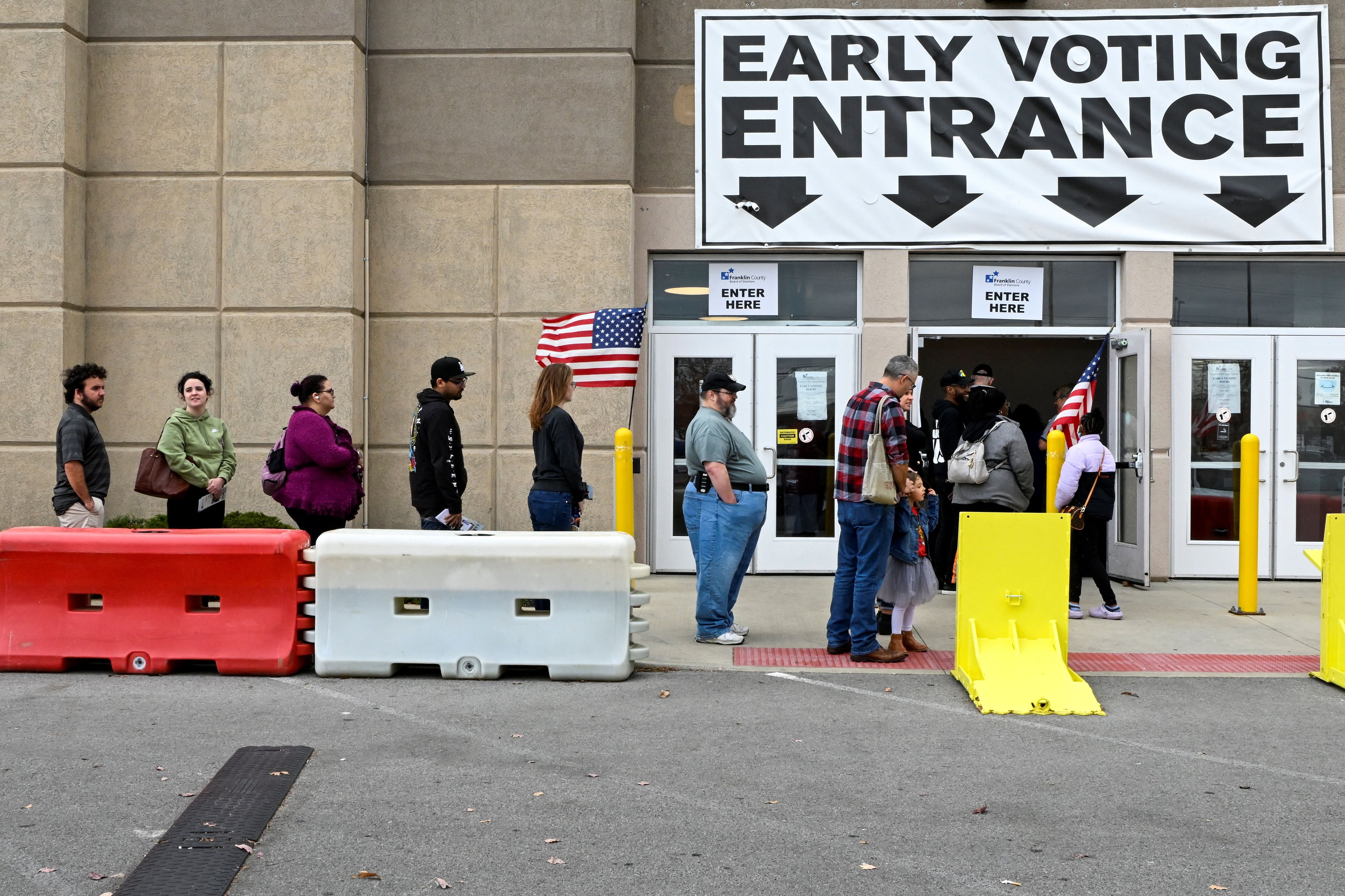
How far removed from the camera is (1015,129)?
1173cm

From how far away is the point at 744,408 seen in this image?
11.9 metres

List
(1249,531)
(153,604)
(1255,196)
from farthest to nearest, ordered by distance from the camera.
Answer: (1255,196) < (1249,531) < (153,604)

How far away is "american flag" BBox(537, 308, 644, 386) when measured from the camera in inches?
361

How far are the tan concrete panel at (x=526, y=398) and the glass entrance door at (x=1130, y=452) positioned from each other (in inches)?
185

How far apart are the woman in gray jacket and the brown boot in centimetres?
151

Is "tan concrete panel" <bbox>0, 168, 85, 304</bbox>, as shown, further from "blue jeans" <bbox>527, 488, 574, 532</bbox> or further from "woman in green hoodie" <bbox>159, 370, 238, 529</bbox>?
"blue jeans" <bbox>527, 488, 574, 532</bbox>

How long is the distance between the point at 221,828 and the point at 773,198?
8.69 metres

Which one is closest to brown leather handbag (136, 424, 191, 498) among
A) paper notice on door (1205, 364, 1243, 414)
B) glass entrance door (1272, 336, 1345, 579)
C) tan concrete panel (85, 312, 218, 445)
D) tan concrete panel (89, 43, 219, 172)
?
tan concrete panel (85, 312, 218, 445)

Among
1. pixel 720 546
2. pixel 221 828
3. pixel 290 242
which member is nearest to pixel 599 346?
pixel 720 546

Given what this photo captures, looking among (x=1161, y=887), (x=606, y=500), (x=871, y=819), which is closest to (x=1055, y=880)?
(x=1161, y=887)

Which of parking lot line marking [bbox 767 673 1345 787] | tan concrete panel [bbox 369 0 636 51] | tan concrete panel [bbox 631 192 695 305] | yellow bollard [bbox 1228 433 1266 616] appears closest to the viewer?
parking lot line marking [bbox 767 673 1345 787]

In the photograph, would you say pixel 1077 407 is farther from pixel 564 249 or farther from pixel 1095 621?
pixel 564 249

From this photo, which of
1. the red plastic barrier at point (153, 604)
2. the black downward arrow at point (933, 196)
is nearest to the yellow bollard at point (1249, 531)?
the black downward arrow at point (933, 196)

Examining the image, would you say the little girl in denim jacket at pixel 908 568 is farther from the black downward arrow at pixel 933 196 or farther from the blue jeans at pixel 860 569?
the black downward arrow at pixel 933 196
